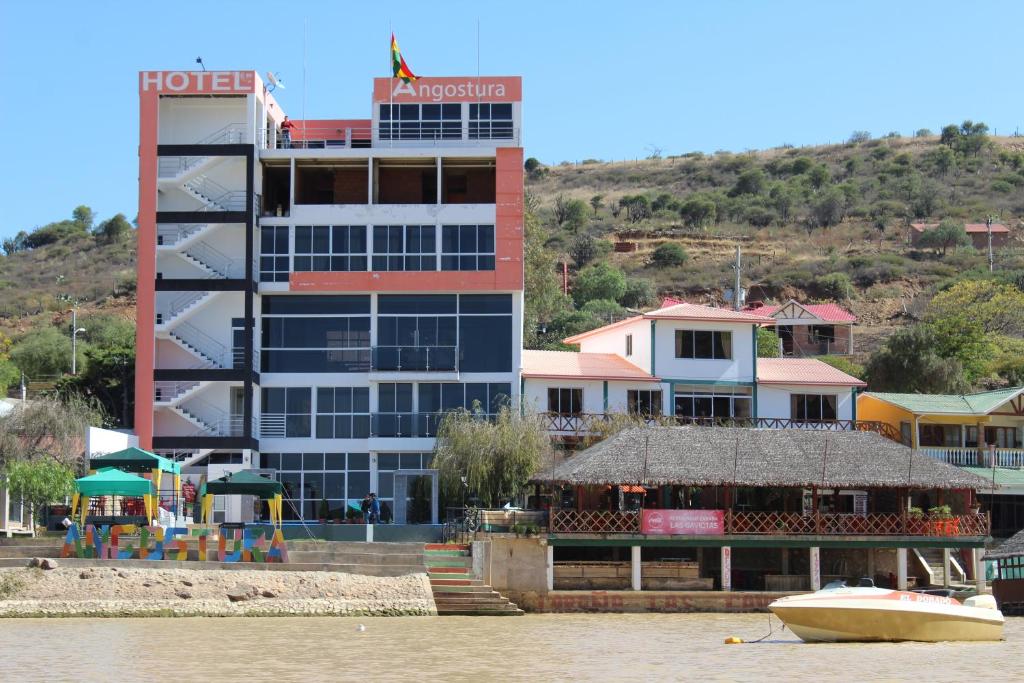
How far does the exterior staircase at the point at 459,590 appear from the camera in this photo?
43344 mm

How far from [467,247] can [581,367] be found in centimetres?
643

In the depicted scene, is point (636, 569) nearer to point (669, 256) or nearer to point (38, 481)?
point (38, 481)

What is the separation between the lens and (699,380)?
193ft

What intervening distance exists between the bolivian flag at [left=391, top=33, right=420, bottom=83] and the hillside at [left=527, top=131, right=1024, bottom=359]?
31.5 meters

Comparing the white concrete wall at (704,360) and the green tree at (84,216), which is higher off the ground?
the green tree at (84,216)

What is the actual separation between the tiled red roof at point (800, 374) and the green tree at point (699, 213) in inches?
2908

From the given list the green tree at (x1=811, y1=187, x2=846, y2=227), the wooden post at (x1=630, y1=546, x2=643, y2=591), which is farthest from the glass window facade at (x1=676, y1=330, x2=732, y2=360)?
the green tree at (x1=811, y1=187, x2=846, y2=227)

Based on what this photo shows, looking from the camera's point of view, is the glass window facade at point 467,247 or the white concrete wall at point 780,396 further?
the white concrete wall at point 780,396

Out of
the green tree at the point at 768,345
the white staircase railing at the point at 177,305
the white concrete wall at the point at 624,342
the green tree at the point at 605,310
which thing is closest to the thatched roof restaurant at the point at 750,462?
the white concrete wall at the point at 624,342

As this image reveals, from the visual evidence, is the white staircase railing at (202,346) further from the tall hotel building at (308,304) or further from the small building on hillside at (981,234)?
the small building on hillside at (981,234)

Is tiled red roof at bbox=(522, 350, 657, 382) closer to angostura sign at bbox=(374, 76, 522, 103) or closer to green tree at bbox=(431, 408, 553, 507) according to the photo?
green tree at bbox=(431, 408, 553, 507)

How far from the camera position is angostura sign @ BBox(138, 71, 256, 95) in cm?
5675

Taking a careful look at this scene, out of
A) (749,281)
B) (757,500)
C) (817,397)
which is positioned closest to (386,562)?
(757,500)

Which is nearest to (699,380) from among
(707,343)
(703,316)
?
(707,343)
